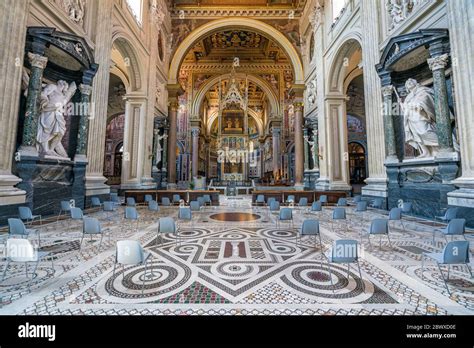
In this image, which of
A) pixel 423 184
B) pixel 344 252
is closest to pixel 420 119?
pixel 423 184

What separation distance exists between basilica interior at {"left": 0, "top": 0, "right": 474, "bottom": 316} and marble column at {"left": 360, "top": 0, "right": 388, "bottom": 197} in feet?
0.17

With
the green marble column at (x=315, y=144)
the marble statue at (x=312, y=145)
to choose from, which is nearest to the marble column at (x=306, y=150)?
the marble statue at (x=312, y=145)

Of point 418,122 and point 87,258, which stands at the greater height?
point 418,122

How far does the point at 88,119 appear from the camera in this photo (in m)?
6.87

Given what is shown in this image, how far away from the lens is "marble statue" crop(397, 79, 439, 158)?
5422 millimetres

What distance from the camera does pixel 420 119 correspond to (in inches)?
218

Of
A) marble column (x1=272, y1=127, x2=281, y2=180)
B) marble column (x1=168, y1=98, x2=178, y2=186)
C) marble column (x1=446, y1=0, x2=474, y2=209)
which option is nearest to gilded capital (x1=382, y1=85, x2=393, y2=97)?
marble column (x1=446, y1=0, x2=474, y2=209)

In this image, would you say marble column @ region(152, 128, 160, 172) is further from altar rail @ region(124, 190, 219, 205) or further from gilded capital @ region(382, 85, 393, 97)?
gilded capital @ region(382, 85, 393, 97)

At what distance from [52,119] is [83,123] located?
0.90 meters

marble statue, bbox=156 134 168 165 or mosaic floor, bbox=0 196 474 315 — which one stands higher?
marble statue, bbox=156 134 168 165

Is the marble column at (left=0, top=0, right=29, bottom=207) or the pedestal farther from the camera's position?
the pedestal
